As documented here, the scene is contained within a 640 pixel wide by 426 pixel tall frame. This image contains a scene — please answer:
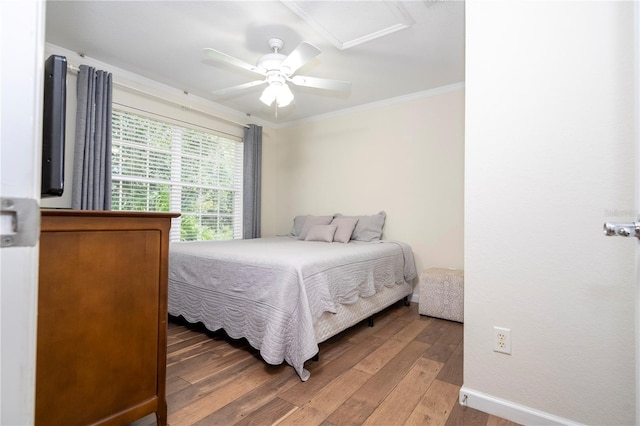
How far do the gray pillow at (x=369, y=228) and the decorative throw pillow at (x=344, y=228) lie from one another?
0.09m

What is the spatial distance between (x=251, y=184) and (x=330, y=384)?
305cm

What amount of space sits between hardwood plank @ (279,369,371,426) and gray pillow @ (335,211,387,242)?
183 centimetres

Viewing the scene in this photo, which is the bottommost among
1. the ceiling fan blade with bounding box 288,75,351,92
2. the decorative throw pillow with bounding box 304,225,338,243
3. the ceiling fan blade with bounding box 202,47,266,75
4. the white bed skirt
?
the white bed skirt

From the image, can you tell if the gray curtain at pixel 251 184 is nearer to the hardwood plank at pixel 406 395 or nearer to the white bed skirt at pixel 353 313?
the white bed skirt at pixel 353 313

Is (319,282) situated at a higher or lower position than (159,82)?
lower

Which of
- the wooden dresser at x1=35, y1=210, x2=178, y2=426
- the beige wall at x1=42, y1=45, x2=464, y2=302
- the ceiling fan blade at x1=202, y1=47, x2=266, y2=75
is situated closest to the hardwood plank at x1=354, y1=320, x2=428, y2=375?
the beige wall at x1=42, y1=45, x2=464, y2=302

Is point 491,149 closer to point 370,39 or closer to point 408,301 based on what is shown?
point 370,39

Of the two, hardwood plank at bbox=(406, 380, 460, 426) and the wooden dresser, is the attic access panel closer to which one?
the wooden dresser

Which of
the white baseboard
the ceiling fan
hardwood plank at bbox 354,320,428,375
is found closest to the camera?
the white baseboard

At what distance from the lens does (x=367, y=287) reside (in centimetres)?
257

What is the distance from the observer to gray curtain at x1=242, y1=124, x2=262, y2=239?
4223 mm

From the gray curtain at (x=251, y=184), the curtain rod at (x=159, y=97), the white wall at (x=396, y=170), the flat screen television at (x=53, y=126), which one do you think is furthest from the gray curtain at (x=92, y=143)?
the white wall at (x=396, y=170)

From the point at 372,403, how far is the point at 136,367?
110 cm

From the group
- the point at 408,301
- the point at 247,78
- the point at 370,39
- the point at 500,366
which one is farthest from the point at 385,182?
the point at 500,366
